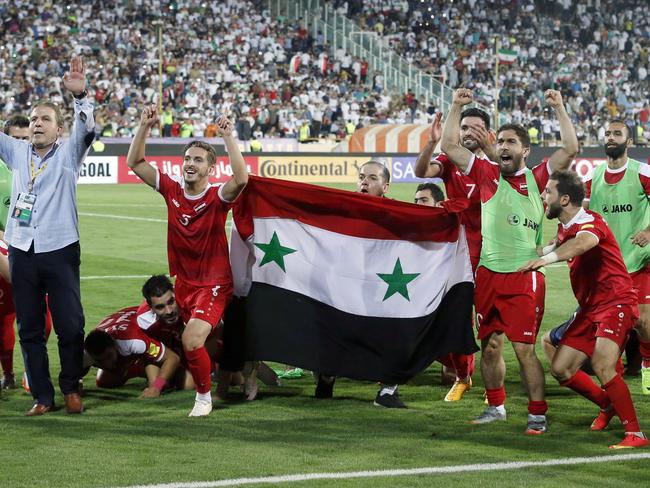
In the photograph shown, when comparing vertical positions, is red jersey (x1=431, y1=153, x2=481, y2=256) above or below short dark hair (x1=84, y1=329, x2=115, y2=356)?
above

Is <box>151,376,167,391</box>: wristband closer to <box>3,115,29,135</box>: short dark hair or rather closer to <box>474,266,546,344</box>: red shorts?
<box>3,115,29,135</box>: short dark hair

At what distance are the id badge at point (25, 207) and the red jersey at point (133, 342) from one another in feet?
4.33

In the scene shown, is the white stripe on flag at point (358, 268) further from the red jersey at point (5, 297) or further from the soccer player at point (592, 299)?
the red jersey at point (5, 297)

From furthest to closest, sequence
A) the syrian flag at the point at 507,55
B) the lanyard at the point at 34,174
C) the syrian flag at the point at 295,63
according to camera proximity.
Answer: the syrian flag at the point at 507,55
the syrian flag at the point at 295,63
the lanyard at the point at 34,174

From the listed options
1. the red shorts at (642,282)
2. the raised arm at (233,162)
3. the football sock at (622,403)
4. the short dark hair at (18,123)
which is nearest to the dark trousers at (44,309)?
the raised arm at (233,162)

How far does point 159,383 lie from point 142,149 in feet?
5.77

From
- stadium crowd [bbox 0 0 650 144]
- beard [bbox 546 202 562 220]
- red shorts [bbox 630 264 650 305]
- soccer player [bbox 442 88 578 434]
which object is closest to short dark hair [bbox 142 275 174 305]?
soccer player [bbox 442 88 578 434]

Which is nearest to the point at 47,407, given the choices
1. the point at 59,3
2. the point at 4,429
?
the point at 4,429

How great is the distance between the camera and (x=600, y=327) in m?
6.91

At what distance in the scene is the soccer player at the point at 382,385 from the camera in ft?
26.4

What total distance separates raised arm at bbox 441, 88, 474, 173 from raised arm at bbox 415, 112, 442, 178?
0.48 ft

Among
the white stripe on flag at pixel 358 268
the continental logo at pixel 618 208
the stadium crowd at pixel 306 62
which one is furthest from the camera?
the stadium crowd at pixel 306 62

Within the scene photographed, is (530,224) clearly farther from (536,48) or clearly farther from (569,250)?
(536,48)

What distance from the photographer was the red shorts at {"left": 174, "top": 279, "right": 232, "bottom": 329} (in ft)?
25.3
